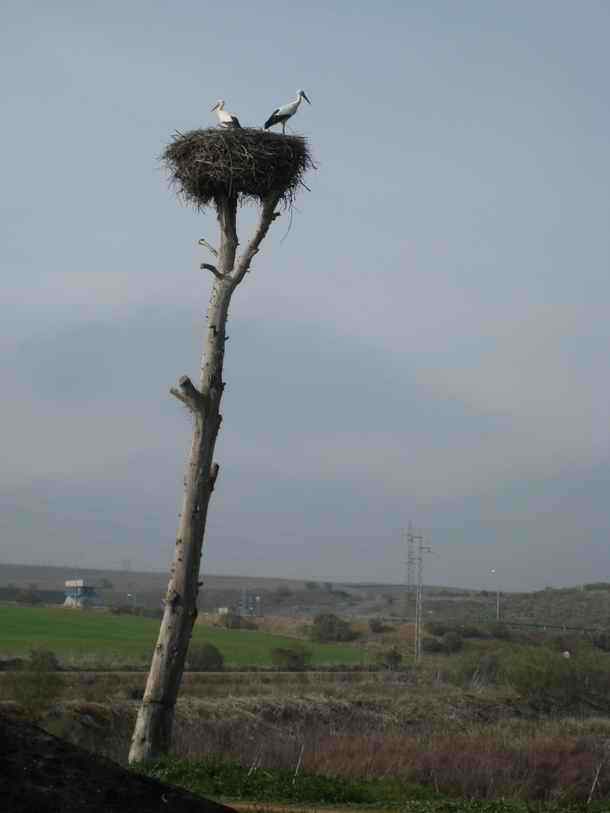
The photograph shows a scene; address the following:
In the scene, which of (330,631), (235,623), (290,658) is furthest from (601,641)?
(290,658)

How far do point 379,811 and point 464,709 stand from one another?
2640cm

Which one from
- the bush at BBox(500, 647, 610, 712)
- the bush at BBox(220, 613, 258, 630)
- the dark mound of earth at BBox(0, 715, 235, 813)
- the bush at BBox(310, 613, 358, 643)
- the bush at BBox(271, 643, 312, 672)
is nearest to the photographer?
the dark mound of earth at BBox(0, 715, 235, 813)

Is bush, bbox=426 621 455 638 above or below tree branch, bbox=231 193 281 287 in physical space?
below

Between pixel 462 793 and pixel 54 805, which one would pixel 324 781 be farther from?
pixel 54 805

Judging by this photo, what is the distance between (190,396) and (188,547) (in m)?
1.72

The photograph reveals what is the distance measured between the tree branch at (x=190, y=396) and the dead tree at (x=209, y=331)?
11 mm

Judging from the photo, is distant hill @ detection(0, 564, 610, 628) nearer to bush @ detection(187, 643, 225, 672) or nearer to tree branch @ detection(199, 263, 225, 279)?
bush @ detection(187, 643, 225, 672)

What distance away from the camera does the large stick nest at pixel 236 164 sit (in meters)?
14.4

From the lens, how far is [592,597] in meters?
109

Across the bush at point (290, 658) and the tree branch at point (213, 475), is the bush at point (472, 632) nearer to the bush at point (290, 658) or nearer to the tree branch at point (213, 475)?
the bush at point (290, 658)

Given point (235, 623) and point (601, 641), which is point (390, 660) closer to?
point (601, 641)

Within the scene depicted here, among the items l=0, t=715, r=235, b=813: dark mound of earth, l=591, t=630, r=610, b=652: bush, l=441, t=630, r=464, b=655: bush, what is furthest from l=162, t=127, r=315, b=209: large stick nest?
l=591, t=630, r=610, b=652: bush

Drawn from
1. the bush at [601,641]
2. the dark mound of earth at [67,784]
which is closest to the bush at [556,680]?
the bush at [601,641]

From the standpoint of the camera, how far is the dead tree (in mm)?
13078
